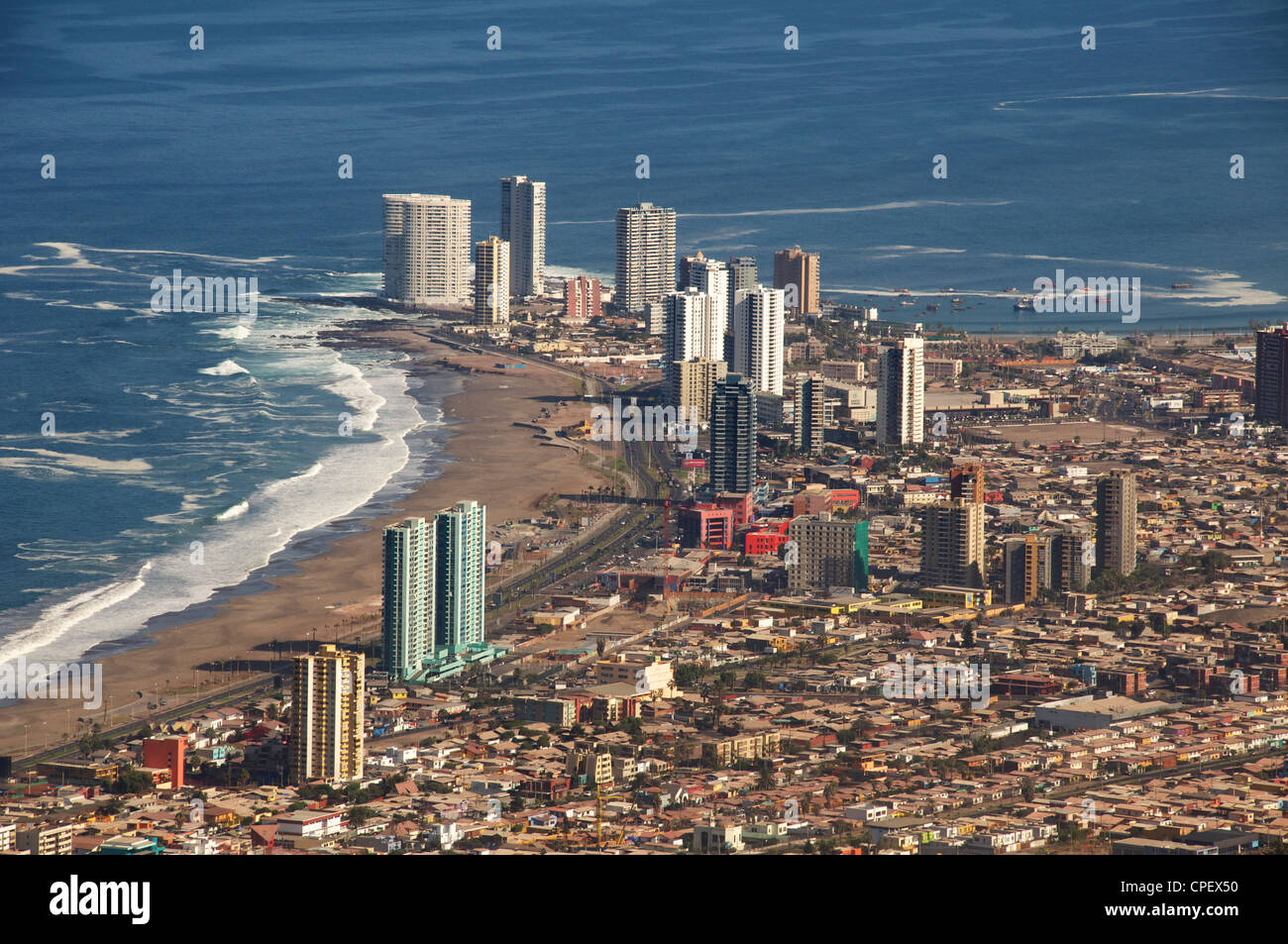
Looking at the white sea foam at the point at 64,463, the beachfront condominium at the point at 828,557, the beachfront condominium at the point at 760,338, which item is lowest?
the beachfront condominium at the point at 828,557

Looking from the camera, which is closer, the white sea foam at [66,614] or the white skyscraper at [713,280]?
the white sea foam at [66,614]

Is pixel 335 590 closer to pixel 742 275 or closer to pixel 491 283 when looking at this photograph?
pixel 742 275

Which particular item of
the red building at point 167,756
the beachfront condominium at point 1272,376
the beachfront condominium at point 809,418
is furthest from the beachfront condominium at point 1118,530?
the red building at point 167,756

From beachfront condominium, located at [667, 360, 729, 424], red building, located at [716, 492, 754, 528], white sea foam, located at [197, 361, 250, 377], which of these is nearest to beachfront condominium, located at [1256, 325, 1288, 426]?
beachfront condominium, located at [667, 360, 729, 424]

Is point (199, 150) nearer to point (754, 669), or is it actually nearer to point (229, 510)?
point (229, 510)

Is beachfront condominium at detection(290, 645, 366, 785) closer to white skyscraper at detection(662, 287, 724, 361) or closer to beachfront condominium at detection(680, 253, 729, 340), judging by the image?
white skyscraper at detection(662, 287, 724, 361)

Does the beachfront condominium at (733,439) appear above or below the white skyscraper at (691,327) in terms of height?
below

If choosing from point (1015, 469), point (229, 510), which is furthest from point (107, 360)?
point (1015, 469)

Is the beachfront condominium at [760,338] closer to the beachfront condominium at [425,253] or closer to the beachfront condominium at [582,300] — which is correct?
the beachfront condominium at [582,300]
